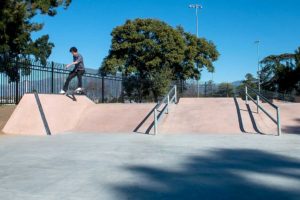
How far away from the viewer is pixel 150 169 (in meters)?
5.88

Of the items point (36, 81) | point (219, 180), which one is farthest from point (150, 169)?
point (36, 81)

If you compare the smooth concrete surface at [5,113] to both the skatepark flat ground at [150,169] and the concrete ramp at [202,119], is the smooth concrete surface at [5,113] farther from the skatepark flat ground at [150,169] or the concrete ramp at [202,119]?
the concrete ramp at [202,119]

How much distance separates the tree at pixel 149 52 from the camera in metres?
35.6

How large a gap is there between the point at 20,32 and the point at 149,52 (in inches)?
515

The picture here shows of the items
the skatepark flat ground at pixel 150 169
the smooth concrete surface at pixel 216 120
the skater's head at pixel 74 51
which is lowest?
the skatepark flat ground at pixel 150 169

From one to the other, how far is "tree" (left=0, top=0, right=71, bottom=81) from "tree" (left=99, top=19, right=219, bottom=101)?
617 centimetres

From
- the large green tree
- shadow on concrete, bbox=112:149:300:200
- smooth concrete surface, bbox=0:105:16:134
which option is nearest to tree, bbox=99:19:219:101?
the large green tree

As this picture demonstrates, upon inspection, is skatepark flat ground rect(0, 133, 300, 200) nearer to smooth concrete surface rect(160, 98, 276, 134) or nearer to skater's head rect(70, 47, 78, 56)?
smooth concrete surface rect(160, 98, 276, 134)

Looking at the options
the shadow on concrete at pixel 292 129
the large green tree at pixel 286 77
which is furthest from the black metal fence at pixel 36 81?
the large green tree at pixel 286 77

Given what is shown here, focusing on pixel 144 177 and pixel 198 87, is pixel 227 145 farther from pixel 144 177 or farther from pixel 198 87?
pixel 198 87

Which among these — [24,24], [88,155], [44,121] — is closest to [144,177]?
[88,155]

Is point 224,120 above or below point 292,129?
above

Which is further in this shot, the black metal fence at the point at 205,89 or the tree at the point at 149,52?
the tree at the point at 149,52

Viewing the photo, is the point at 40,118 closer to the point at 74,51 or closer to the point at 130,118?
the point at 74,51
